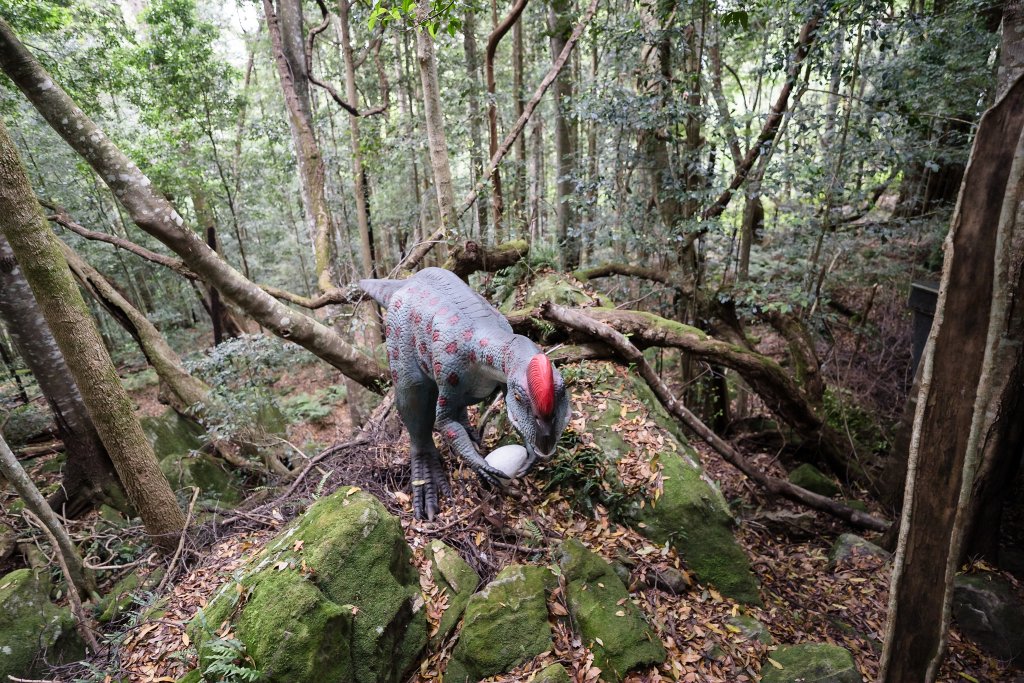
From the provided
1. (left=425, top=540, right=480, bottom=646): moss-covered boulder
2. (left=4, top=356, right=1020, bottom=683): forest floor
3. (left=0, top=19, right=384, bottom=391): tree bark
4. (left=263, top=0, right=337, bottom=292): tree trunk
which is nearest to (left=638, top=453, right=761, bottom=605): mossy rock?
(left=4, top=356, right=1020, bottom=683): forest floor

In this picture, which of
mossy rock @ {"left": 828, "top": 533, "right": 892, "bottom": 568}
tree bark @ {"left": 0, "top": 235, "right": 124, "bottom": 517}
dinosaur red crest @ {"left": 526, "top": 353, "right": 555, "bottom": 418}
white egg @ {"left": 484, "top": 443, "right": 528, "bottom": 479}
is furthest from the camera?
mossy rock @ {"left": 828, "top": 533, "right": 892, "bottom": 568}

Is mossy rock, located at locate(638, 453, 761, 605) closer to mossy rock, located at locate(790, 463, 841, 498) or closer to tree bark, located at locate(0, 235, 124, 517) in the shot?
mossy rock, located at locate(790, 463, 841, 498)

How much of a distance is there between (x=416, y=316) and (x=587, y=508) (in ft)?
6.76

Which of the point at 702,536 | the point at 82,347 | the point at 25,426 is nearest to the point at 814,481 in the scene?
the point at 702,536

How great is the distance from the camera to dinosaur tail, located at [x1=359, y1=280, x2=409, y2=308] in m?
3.86

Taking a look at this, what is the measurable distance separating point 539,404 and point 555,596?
1530 millimetres

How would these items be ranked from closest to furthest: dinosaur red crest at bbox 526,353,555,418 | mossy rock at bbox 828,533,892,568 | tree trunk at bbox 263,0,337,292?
dinosaur red crest at bbox 526,353,555,418 < mossy rock at bbox 828,533,892,568 < tree trunk at bbox 263,0,337,292

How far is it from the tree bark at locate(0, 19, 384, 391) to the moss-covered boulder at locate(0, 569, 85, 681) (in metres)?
2.63

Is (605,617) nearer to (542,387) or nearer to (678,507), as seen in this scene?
(678,507)

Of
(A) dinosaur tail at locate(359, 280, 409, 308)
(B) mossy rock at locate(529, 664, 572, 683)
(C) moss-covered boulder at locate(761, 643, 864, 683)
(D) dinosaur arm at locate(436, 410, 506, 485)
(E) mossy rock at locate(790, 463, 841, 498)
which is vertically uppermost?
(A) dinosaur tail at locate(359, 280, 409, 308)

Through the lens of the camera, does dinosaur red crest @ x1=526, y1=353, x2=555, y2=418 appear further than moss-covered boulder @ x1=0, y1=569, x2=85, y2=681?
No

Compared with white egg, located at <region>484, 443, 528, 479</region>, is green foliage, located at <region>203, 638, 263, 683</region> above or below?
below

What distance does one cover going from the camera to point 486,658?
276 cm

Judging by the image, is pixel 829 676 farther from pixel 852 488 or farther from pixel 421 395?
pixel 852 488
